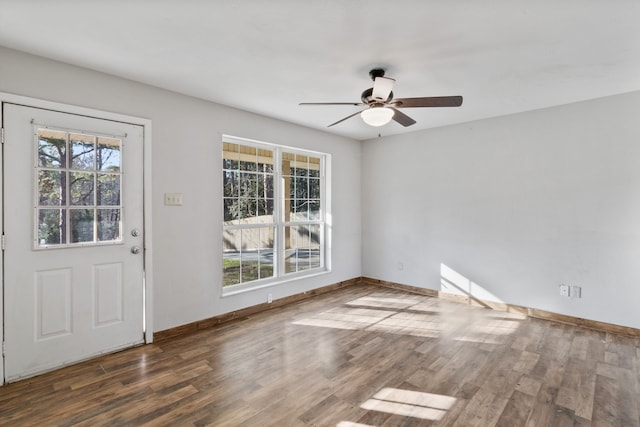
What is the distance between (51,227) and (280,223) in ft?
8.21

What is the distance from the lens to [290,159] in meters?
4.66

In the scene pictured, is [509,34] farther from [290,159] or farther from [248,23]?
[290,159]

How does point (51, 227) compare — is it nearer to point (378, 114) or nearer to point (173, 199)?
point (173, 199)

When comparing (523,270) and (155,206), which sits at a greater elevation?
(155,206)

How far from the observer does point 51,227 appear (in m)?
2.59

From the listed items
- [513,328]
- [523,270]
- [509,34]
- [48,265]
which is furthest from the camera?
[523,270]

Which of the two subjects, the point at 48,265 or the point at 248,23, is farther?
the point at 48,265

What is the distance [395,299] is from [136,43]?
4.22 meters

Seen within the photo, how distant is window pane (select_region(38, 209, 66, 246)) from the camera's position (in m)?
2.54

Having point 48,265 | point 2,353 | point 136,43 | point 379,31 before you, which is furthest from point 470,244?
point 2,353

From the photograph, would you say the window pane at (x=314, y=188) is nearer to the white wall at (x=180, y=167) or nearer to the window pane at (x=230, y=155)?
the white wall at (x=180, y=167)

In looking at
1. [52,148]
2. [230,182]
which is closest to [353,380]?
[230,182]

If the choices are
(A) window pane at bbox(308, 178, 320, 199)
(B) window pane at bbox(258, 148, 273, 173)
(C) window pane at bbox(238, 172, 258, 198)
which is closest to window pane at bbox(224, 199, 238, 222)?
(C) window pane at bbox(238, 172, 258, 198)

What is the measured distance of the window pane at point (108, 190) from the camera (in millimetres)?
2836
